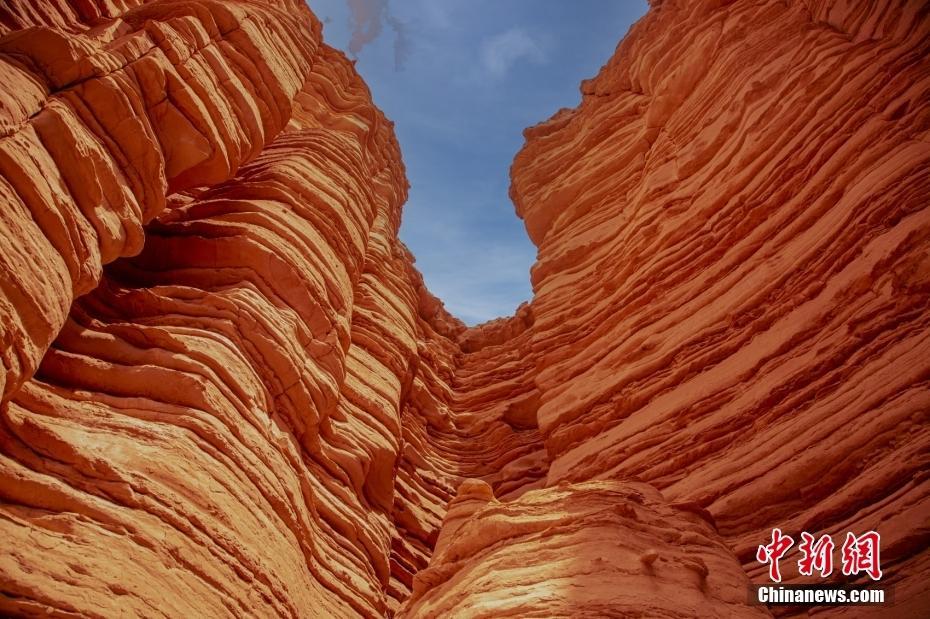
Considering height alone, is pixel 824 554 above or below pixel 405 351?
below

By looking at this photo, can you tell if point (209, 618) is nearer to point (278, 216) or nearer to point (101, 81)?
point (101, 81)

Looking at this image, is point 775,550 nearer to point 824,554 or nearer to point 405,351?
point 824,554

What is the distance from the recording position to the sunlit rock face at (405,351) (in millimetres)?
6234

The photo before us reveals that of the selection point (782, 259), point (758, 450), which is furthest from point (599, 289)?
point (758, 450)

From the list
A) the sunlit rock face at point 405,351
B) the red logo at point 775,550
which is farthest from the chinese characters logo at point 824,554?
the sunlit rock face at point 405,351

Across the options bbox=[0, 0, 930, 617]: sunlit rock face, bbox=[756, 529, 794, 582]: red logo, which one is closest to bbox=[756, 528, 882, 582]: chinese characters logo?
bbox=[756, 529, 794, 582]: red logo

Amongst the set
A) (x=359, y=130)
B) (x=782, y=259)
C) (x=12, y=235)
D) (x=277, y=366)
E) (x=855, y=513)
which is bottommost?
(x=855, y=513)

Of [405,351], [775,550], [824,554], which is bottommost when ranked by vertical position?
[824,554]

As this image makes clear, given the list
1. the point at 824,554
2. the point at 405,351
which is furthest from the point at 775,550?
the point at 405,351

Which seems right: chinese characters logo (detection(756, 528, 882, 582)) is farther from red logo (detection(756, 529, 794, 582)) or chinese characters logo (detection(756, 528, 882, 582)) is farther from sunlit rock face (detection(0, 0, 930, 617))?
sunlit rock face (detection(0, 0, 930, 617))

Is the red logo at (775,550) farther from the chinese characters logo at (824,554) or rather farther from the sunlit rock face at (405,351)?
the sunlit rock face at (405,351)

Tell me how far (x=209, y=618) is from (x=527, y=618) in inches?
123

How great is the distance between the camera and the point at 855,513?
686 centimetres

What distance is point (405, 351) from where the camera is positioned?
15.7m
